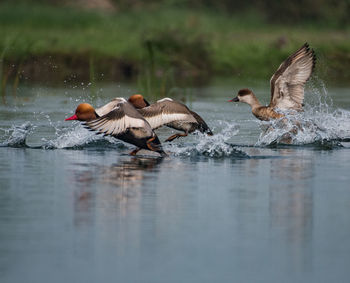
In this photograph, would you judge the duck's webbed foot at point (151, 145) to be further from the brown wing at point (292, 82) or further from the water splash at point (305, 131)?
the brown wing at point (292, 82)

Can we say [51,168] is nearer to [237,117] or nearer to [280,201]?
[280,201]

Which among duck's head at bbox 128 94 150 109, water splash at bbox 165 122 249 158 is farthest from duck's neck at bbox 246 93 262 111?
water splash at bbox 165 122 249 158

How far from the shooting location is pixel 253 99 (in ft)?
43.3

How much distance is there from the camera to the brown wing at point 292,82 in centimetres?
1270

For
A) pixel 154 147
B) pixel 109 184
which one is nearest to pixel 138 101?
pixel 154 147

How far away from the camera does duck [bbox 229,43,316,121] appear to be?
41.6 ft

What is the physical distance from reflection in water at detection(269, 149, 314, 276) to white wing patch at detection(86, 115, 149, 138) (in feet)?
5.70

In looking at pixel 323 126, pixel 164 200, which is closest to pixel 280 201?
pixel 164 200

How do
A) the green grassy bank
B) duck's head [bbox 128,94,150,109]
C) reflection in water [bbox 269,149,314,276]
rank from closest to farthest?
reflection in water [bbox 269,149,314,276], duck's head [bbox 128,94,150,109], the green grassy bank

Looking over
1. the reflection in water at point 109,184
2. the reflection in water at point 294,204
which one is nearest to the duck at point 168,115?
the reflection in water at point 109,184

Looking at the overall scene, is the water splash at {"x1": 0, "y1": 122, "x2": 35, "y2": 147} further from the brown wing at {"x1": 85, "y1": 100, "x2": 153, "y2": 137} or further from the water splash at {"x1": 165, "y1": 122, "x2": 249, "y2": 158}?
the water splash at {"x1": 165, "y1": 122, "x2": 249, "y2": 158}

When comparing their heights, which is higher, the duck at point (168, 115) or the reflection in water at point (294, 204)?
the duck at point (168, 115)

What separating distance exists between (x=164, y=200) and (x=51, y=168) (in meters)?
2.32

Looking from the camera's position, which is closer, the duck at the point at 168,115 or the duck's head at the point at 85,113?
the duck's head at the point at 85,113
